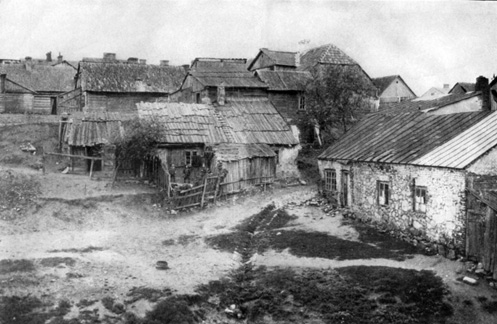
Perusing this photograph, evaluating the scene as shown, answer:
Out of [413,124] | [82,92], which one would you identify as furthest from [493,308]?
[82,92]

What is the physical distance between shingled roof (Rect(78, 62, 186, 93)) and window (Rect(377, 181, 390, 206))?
34.0 metres

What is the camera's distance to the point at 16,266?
689 inches

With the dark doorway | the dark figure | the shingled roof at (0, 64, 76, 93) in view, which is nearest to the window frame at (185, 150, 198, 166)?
the dark figure

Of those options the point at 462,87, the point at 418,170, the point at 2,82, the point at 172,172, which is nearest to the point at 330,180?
the point at 418,170

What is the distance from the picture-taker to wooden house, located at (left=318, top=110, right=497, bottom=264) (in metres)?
19.4

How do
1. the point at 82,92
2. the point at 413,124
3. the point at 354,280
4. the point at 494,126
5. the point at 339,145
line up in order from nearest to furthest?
the point at 354,280 → the point at 494,126 → the point at 413,124 → the point at 339,145 → the point at 82,92

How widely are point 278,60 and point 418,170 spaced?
1176 inches

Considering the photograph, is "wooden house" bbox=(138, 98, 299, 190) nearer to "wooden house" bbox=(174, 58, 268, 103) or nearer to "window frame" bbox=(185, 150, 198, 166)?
"window frame" bbox=(185, 150, 198, 166)

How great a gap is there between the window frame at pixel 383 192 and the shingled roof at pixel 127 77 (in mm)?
33948

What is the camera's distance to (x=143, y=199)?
2767 centimetres

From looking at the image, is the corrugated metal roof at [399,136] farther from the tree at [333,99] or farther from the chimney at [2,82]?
the chimney at [2,82]

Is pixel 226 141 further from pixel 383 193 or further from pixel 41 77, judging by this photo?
pixel 41 77

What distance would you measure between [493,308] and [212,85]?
95.5 feet

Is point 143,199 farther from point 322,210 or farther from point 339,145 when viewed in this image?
point 339,145
